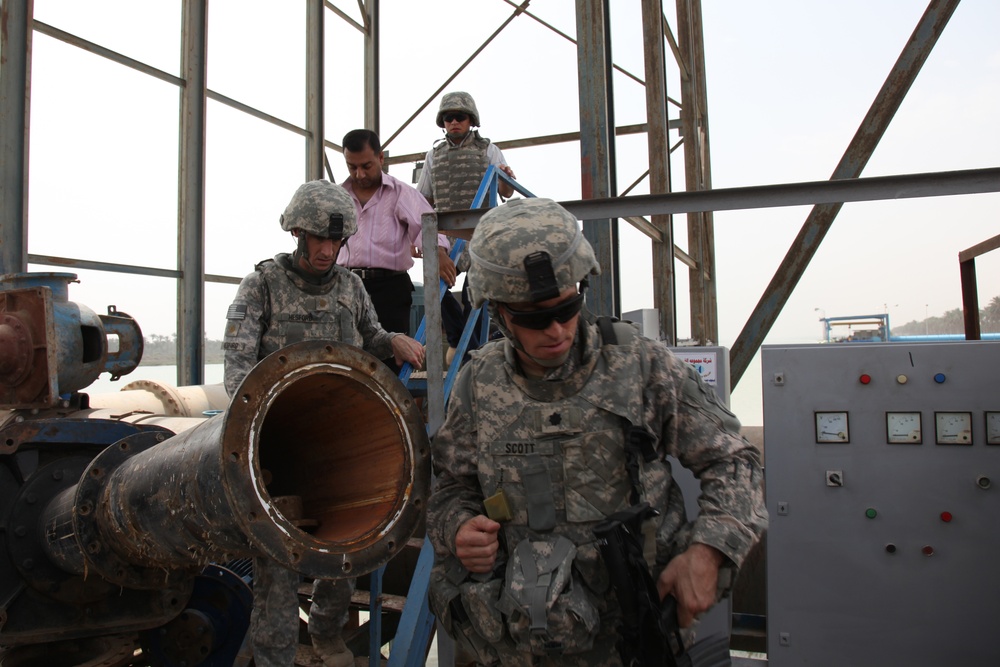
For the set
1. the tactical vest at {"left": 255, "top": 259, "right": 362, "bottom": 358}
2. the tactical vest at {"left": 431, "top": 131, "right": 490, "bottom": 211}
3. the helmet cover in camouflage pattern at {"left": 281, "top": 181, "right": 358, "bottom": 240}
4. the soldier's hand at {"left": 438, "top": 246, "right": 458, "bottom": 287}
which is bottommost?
the tactical vest at {"left": 255, "top": 259, "right": 362, "bottom": 358}

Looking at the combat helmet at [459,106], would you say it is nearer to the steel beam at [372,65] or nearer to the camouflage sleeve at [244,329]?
the camouflage sleeve at [244,329]

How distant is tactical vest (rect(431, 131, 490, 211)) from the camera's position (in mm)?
4844

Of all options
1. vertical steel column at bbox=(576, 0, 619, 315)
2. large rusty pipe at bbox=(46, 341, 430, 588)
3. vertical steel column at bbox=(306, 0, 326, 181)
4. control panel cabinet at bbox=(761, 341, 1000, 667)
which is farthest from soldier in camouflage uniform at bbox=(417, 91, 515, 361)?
vertical steel column at bbox=(306, 0, 326, 181)

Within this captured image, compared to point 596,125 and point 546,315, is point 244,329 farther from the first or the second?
point 596,125

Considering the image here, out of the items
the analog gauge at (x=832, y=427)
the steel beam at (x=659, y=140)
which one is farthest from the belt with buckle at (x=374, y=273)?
the steel beam at (x=659, y=140)

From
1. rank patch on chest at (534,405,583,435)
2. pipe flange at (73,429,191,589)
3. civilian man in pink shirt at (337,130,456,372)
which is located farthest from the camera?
civilian man in pink shirt at (337,130,456,372)

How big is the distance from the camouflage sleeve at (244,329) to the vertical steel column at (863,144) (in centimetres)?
321

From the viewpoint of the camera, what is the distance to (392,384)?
72.7 inches

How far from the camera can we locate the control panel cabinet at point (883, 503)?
2904mm

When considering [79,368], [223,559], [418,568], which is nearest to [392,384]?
[223,559]

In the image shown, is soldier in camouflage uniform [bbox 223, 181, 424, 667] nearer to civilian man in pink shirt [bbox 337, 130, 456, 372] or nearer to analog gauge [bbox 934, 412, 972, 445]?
civilian man in pink shirt [bbox 337, 130, 456, 372]

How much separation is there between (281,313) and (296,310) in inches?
2.5

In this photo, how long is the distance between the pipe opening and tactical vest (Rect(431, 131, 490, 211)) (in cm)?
277

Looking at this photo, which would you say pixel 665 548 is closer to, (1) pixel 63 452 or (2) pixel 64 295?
(1) pixel 63 452
